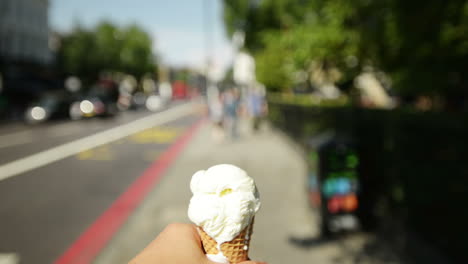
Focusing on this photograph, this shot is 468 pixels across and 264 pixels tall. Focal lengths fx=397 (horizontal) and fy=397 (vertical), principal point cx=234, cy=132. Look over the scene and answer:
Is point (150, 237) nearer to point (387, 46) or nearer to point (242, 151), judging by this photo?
point (387, 46)

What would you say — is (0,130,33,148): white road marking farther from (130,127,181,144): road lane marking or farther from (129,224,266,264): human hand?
(129,224,266,264): human hand

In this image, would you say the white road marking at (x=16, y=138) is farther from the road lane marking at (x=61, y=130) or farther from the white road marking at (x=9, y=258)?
the white road marking at (x=9, y=258)

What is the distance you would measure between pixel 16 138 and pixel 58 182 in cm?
900

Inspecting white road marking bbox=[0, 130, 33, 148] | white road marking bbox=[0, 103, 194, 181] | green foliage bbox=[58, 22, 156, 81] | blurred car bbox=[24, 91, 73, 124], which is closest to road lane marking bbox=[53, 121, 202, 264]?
white road marking bbox=[0, 103, 194, 181]

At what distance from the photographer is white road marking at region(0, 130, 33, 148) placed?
1431cm

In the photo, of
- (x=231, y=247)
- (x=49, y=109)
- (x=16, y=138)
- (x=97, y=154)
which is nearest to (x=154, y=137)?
(x=97, y=154)

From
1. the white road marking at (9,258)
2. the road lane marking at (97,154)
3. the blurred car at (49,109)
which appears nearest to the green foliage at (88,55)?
the blurred car at (49,109)

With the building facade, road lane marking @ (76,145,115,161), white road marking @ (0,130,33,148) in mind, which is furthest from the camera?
the building facade

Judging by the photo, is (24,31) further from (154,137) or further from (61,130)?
(154,137)

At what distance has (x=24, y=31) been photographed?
41.3 metres

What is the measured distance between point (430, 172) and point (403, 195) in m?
0.66

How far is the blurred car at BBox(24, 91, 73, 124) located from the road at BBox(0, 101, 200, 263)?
540 centimetres

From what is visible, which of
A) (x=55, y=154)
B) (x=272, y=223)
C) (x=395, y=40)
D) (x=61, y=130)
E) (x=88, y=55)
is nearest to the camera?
(x=272, y=223)

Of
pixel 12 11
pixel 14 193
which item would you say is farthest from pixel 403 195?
pixel 12 11
